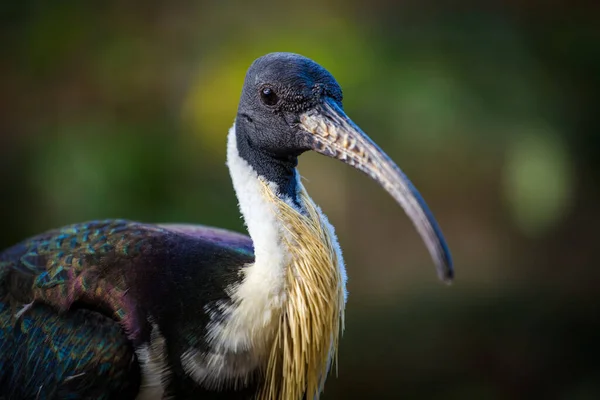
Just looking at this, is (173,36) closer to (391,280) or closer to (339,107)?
(391,280)

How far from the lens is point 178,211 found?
6.85 m

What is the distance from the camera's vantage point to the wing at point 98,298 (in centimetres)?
259

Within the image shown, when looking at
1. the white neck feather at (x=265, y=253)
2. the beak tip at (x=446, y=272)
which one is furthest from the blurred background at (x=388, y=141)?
the beak tip at (x=446, y=272)

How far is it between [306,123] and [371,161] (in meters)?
0.31

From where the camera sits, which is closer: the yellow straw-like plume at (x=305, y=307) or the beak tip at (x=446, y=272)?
the beak tip at (x=446, y=272)

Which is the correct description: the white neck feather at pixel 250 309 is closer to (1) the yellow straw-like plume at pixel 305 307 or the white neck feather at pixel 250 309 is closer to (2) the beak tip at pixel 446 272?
(1) the yellow straw-like plume at pixel 305 307

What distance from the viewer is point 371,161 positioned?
245 cm

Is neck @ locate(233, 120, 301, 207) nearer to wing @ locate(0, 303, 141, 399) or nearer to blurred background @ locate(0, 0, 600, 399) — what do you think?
wing @ locate(0, 303, 141, 399)

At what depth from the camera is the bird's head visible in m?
2.41

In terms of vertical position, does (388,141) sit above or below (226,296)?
above

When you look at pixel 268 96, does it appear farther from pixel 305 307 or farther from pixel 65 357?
pixel 65 357

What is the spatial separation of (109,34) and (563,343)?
561cm

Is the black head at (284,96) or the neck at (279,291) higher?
the black head at (284,96)

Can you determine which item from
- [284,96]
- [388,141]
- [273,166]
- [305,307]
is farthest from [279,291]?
[388,141]
